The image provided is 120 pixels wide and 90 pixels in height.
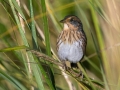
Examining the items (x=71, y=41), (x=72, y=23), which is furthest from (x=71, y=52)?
(x=72, y=23)

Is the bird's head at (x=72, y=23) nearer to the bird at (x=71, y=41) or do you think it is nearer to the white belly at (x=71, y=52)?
the bird at (x=71, y=41)

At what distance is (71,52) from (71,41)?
0.09 m

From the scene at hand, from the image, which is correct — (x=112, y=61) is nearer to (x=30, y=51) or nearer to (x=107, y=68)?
(x=107, y=68)

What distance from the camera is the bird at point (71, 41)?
261 cm

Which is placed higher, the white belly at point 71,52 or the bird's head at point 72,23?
the bird's head at point 72,23

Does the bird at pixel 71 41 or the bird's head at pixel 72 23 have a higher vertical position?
the bird's head at pixel 72 23

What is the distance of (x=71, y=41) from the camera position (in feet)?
8.56

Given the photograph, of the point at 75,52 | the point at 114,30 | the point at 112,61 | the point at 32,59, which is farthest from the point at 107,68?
the point at 75,52

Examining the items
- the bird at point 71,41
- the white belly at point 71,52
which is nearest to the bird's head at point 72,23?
the bird at point 71,41

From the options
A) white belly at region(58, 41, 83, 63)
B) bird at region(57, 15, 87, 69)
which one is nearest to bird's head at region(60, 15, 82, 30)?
bird at region(57, 15, 87, 69)

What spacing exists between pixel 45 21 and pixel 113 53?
1.67 ft

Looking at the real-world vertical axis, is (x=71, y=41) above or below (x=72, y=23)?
below

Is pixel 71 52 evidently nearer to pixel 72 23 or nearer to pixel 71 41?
pixel 71 41

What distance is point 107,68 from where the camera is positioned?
1.75 metres
